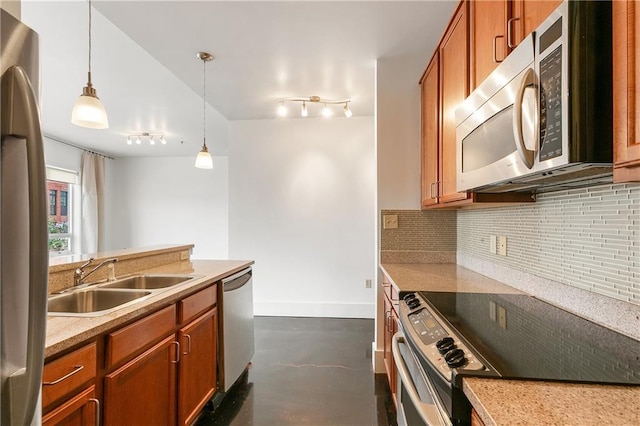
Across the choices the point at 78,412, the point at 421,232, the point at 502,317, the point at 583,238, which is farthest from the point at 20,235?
the point at 421,232

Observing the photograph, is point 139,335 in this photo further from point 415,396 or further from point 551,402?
point 551,402

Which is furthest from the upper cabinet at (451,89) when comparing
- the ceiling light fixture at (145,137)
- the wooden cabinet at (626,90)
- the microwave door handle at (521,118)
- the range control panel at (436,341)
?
the ceiling light fixture at (145,137)

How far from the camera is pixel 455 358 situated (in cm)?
81

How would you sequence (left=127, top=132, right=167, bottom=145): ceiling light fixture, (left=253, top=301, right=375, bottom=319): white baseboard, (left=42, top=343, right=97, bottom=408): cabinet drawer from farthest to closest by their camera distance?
(left=127, top=132, right=167, bottom=145): ceiling light fixture
(left=253, top=301, right=375, bottom=319): white baseboard
(left=42, top=343, right=97, bottom=408): cabinet drawer

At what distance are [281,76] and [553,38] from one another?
2387 mm

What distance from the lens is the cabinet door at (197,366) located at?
1.65m

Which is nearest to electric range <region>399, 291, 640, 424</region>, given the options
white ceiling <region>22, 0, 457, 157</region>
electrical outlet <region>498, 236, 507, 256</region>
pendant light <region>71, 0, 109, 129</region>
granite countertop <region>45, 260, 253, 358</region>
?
electrical outlet <region>498, 236, 507, 256</region>

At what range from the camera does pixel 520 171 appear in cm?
95

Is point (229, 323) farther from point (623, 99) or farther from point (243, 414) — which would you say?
point (623, 99)

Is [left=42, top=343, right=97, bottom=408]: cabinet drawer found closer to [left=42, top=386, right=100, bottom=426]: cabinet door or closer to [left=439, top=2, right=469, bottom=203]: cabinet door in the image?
[left=42, top=386, right=100, bottom=426]: cabinet door

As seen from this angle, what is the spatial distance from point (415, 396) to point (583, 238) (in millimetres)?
Result: 833

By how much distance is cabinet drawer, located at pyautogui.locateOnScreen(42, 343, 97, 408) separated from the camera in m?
0.90

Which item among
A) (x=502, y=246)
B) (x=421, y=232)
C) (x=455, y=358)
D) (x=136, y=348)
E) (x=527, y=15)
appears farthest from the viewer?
(x=421, y=232)

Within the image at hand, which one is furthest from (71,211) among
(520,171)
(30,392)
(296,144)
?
(520,171)
